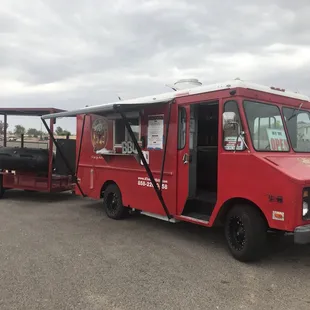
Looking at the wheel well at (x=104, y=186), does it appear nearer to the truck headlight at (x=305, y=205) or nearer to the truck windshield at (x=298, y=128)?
the truck windshield at (x=298, y=128)

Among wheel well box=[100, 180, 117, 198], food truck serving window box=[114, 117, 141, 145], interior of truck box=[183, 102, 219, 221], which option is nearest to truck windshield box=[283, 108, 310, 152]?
interior of truck box=[183, 102, 219, 221]

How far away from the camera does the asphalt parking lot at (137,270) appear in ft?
12.6

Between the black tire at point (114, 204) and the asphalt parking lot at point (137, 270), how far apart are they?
336mm

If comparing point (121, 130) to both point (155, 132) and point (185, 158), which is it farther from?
point (185, 158)

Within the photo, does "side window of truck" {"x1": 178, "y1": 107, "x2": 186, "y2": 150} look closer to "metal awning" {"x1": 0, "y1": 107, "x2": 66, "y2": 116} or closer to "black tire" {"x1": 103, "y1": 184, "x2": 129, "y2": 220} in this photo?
"black tire" {"x1": 103, "y1": 184, "x2": 129, "y2": 220}

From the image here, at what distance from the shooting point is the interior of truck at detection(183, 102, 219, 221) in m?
6.08

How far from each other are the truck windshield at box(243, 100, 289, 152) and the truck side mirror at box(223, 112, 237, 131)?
0.61 ft

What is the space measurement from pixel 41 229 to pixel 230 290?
403 centimetres

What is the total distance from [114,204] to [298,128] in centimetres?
409

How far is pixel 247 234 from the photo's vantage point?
16.0 ft

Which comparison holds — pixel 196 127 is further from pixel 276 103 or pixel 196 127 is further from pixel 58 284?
pixel 58 284

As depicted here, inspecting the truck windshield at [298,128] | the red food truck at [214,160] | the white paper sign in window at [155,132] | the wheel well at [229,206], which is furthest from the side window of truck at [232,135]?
the white paper sign in window at [155,132]

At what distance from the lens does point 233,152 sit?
5.18m

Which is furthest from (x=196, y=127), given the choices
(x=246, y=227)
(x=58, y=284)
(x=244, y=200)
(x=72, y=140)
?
(x=72, y=140)
